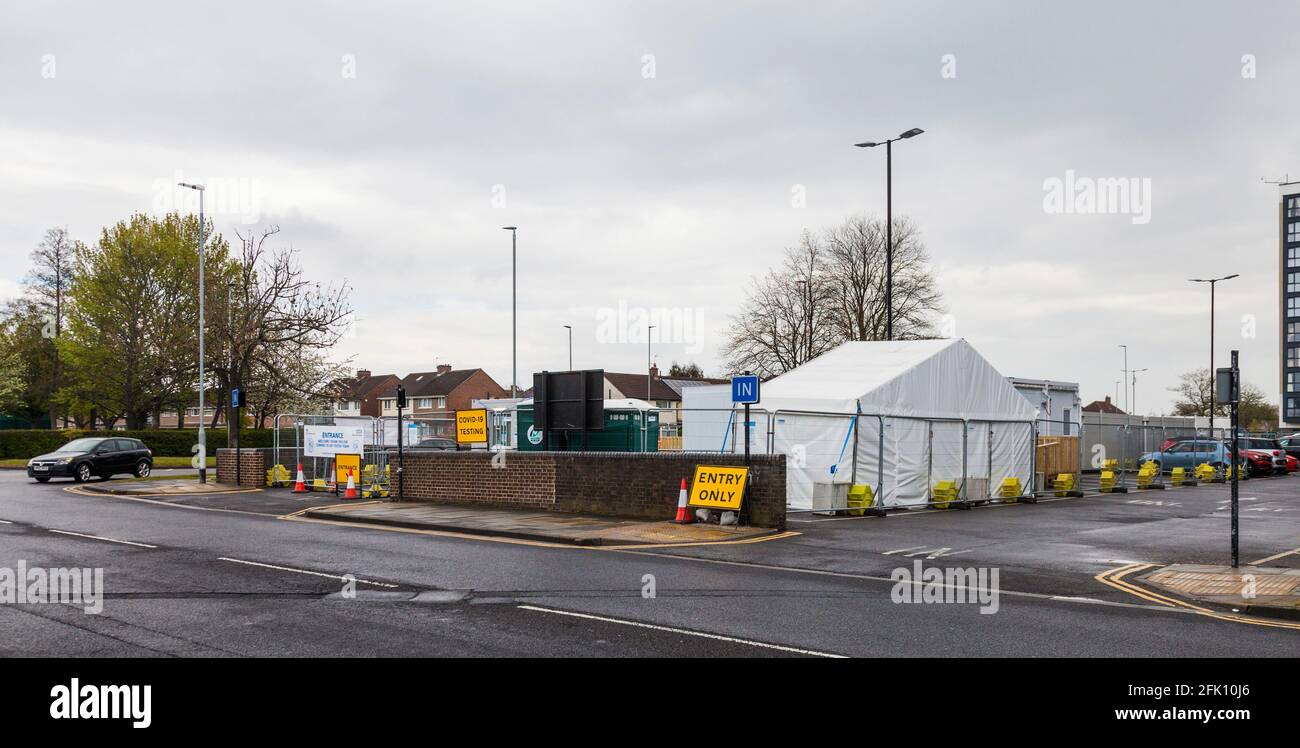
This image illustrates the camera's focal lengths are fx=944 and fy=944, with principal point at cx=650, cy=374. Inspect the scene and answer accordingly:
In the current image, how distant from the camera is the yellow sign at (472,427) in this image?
22.8 metres

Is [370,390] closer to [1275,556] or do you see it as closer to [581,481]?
[581,481]

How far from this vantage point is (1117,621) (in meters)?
9.59

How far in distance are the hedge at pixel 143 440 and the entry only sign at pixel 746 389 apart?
3598cm

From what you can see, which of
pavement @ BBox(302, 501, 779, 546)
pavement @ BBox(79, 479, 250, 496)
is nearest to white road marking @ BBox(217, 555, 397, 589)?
pavement @ BBox(302, 501, 779, 546)

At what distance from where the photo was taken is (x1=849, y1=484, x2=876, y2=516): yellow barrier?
21.1m

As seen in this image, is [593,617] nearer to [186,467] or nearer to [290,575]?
[290,575]

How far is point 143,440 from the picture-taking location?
162ft

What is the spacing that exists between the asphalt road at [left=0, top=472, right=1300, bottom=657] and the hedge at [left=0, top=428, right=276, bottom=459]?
31761 mm

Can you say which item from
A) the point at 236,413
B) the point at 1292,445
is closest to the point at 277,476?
the point at 236,413

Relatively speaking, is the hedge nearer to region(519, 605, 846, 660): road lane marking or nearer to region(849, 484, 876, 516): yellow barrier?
region(849, 484, 876, 516): yellow barrier

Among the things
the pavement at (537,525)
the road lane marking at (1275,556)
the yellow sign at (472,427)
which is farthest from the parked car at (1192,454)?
the yellow sign at (472,427)

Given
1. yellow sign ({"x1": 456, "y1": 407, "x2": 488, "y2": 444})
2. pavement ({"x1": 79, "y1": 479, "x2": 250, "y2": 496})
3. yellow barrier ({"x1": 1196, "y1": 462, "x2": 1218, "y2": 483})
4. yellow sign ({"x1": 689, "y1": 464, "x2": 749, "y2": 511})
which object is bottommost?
yellow barrier ({"x1": 1196, "y1": 462, "x2": 1218, "y2": 483})
